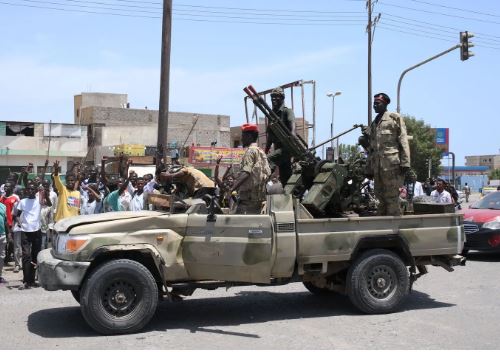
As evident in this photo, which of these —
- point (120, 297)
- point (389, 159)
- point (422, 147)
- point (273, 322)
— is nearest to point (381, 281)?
point (273, 322)

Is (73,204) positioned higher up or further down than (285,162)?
further down

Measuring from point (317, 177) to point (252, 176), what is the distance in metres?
1.03

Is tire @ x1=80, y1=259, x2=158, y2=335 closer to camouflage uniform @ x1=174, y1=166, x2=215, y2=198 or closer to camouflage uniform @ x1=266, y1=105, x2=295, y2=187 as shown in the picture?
camouflage uniform @ x1=174, y1=166, x2=215, y2=198

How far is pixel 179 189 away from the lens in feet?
24.8

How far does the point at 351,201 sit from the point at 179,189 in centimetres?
237

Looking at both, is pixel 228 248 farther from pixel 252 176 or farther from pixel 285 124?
pixel 285 124

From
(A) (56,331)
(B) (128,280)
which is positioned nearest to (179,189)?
(B) (128,280)

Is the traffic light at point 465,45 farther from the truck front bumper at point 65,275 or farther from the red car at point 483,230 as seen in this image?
the truck front bumper at point 65,275

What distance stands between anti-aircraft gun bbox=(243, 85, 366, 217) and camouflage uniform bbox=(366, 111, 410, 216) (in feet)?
1.10

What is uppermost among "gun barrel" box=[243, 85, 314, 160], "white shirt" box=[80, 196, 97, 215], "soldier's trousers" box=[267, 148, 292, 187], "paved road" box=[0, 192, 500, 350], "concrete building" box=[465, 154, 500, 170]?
"concrete building" box=[465, 154, 500, 170]

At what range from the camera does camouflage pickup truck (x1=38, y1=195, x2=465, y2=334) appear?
6031mm

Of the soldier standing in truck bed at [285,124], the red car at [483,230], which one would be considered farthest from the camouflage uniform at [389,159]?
the red car at [483,230]

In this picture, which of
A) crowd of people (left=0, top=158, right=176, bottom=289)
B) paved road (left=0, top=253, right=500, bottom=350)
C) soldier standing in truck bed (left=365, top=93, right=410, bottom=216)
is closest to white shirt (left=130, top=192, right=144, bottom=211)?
crowd of people (left=0, top=158, right=176, bottom=289)

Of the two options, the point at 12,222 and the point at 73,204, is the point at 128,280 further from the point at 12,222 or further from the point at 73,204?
the point at 12,222
